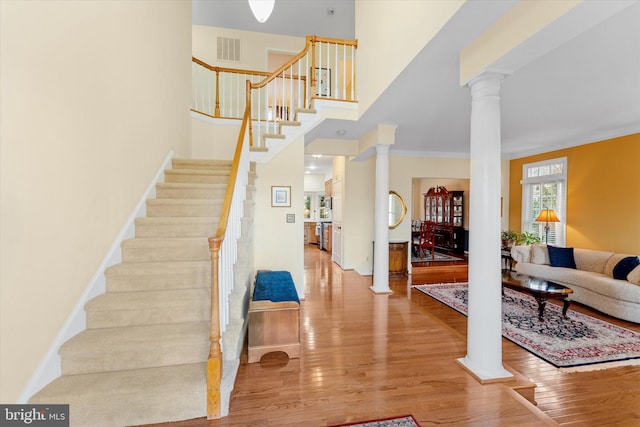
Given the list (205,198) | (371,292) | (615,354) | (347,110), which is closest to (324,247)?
(371,292)

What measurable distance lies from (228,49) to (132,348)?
22.1 feet

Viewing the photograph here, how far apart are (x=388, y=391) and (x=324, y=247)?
7629 mm

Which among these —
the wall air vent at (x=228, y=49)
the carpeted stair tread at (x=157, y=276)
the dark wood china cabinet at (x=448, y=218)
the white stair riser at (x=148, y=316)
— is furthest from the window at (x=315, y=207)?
the white stair riser at (x=148, y=316)

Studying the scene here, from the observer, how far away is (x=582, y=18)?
159cm

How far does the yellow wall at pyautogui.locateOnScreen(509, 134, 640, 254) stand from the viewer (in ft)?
14.5

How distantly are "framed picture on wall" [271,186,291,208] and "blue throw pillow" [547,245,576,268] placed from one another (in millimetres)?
5175

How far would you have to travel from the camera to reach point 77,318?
6.47 ft

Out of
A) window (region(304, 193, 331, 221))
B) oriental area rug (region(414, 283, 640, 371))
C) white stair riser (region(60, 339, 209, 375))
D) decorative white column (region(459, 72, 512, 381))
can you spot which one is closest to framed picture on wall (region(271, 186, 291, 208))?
white stair riser (region(60, 339, 209, 375))

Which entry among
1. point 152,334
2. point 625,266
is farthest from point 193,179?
point 625,266

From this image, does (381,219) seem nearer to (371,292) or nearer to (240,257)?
(371,292)

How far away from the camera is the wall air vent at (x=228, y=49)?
6316 millimetres

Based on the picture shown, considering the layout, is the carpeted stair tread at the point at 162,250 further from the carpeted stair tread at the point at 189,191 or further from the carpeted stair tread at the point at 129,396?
the carpeted stair tread at the point at 129,396

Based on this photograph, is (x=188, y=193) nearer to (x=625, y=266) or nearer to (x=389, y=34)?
(x=389, y=34)

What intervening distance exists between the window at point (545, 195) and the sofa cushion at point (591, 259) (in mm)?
781
